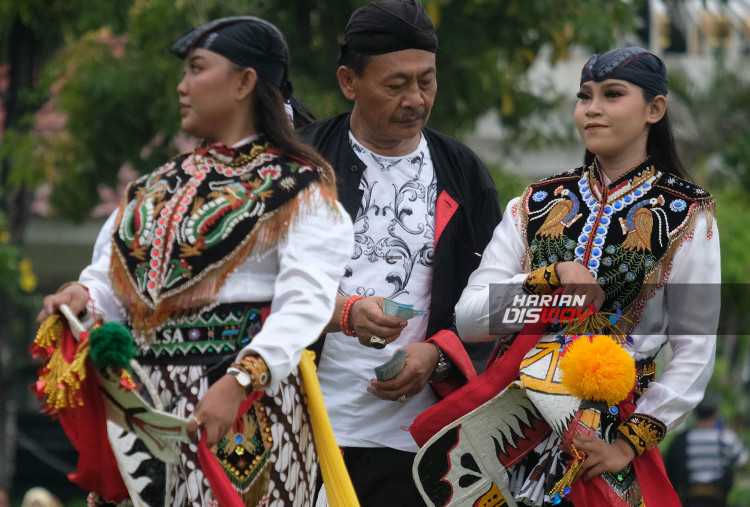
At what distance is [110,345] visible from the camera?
11.4 feet

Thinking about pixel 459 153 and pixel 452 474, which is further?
pixel 459 153

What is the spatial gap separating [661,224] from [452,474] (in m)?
1.03

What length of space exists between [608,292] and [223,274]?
122 cm

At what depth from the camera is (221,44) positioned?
→ 3.80 meters

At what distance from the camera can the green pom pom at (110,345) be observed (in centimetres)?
348

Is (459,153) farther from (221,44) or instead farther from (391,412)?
(221,44)

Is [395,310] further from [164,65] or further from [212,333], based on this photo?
[164,65]

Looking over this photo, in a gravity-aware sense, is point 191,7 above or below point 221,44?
below

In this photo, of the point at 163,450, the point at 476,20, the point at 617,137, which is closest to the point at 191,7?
the point at 476,20

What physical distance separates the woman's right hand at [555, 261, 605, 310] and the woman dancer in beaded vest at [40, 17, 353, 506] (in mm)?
671

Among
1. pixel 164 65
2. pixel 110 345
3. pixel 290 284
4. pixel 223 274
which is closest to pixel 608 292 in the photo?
pixel 290 284

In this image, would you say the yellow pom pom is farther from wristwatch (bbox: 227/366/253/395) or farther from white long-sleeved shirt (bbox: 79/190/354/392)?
wristwatch (bbox: 227/366/253/395)

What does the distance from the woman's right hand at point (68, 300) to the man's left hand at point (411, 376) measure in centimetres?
109

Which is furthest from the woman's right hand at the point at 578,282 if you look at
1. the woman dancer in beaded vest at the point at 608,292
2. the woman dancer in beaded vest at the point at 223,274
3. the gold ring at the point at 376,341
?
the woman dancer in beaded vest at the point at 223,274
